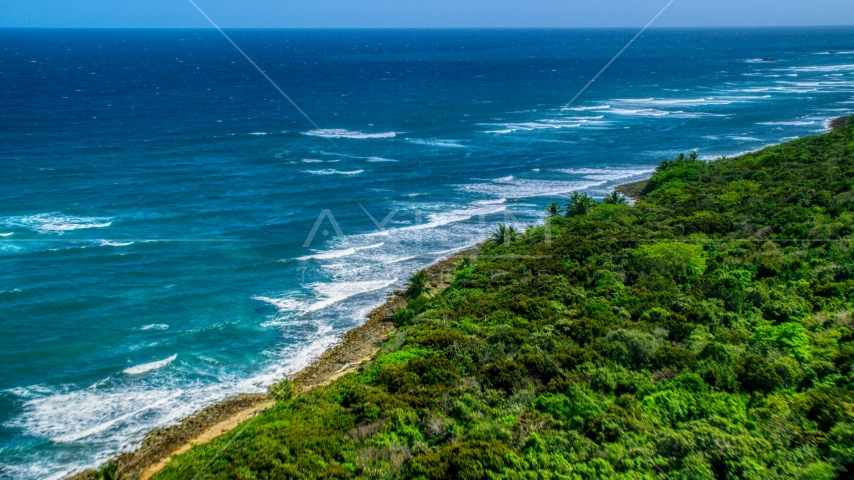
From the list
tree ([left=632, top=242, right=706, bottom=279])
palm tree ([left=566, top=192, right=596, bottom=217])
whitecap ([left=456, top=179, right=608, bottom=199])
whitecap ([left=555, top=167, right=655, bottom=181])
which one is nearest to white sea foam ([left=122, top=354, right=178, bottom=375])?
tree ([left=632, top=242, right=706, bottom=279])

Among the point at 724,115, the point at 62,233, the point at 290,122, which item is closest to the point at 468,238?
the point at 62,233

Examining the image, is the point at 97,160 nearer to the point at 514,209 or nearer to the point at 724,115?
the point at 514,209

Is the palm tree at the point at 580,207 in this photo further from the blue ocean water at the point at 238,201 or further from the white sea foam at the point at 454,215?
the white sea foam at the point at 454,215

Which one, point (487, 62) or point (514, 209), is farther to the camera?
point (487, 62)

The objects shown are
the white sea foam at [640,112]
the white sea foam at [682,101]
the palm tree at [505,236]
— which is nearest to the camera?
the palm tree at [505,236]

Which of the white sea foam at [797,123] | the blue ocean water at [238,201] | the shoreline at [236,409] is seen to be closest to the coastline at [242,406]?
the shoreline at [236,409]

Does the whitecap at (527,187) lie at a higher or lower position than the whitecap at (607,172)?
higher

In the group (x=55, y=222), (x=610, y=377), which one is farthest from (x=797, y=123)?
(x=55, y=222)

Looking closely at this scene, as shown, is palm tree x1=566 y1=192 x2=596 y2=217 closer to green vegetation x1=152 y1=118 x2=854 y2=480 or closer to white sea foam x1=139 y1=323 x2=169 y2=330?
green vegetation x1=152 y1=118 x2=854 y2=480
